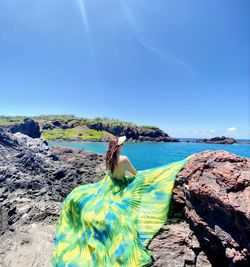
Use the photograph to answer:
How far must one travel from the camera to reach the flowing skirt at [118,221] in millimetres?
5957

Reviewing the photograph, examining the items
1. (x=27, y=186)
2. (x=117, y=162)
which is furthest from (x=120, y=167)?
(x=27, y=186)

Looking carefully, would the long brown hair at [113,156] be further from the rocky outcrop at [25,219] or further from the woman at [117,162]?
the rocky outcrop at [25,219]

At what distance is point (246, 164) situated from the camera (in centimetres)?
577

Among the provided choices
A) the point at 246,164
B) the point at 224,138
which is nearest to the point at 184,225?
the point at 246,164

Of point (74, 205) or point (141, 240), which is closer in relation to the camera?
point (141, 240)

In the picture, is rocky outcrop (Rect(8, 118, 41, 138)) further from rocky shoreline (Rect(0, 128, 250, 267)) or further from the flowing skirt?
the flowing skirt

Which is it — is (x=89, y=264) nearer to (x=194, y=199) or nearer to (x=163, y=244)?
(x=163, y=244)

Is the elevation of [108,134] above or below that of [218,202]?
below

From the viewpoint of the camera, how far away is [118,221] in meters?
6.39

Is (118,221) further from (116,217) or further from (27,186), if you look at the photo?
(27,186)

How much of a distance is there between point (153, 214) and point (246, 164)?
8.07ft

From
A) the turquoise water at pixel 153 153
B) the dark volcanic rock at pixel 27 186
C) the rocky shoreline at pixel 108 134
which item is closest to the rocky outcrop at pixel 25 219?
the dark volcanic rock at pixel 27 186

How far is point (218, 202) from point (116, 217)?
258cm

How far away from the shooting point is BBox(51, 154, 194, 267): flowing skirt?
19.5 ft
